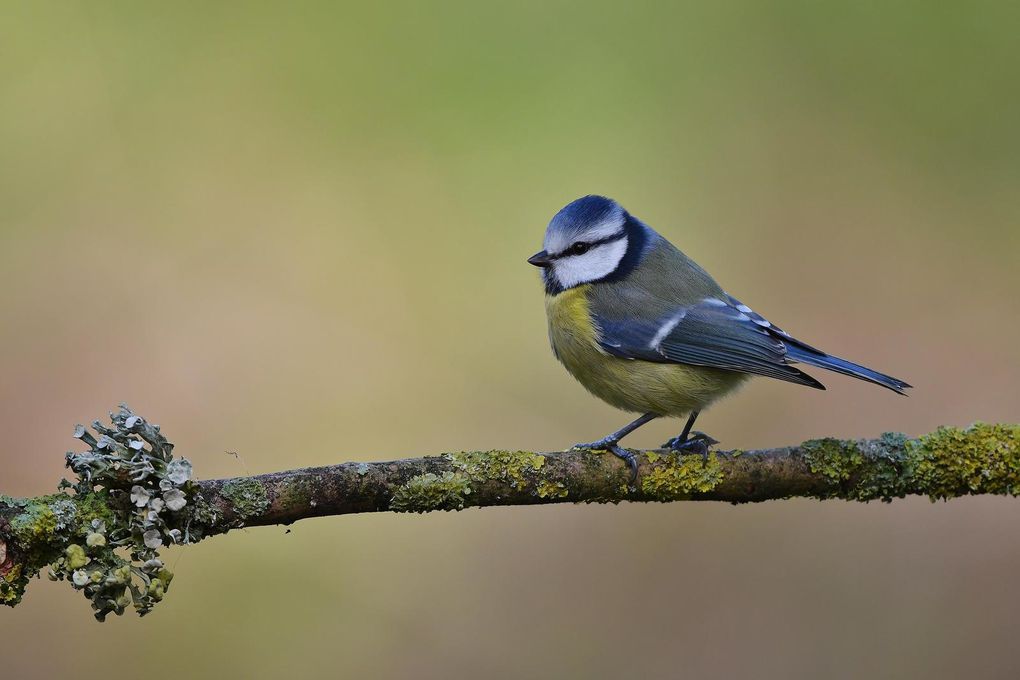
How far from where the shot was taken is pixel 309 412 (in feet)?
11.2

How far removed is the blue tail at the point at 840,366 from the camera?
204 cm

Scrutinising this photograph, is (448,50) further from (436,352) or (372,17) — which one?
(436,352)

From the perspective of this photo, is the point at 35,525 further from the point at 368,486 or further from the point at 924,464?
the point at 924,464

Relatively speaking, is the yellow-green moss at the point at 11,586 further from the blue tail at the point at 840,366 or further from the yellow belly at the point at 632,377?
the blue tail at the point at 840,366

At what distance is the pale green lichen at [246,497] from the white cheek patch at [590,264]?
48.9 inches

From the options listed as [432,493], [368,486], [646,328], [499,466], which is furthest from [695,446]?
[368,486]

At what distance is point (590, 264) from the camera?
252cm

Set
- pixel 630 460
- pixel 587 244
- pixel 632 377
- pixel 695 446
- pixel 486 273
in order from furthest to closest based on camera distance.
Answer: pixel 486 273, pixel 587 244, pixel 632 377, pixel 695 446, pixel 630 460

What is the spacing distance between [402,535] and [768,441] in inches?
52.0

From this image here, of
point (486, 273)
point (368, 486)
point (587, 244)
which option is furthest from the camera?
point (486, 273)

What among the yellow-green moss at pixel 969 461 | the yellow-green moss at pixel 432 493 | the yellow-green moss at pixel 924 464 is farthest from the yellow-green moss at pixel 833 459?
the yellow-green moss at pixel 432 493

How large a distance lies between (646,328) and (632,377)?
0.13 metres

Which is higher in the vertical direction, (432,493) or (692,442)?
(692,442)

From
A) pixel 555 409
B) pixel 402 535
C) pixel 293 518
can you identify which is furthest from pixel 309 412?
pixel 293 518
